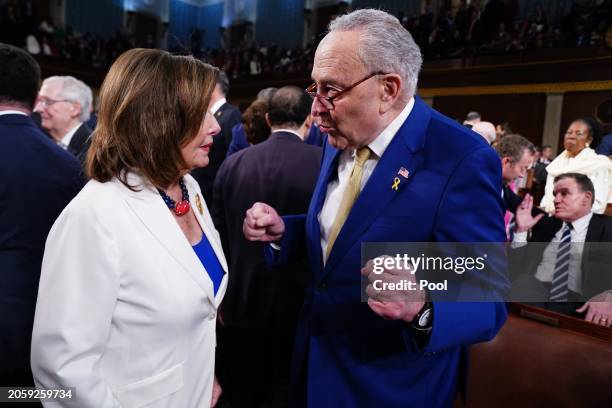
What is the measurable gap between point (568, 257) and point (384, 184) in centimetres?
185

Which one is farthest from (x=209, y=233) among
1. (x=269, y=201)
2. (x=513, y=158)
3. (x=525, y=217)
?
(x=513, y=158)

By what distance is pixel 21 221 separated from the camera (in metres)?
1.64

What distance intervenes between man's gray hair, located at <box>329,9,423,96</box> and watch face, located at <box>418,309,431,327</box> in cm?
62

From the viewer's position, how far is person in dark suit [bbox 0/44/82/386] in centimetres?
163

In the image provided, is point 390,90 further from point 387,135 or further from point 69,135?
point 69,135

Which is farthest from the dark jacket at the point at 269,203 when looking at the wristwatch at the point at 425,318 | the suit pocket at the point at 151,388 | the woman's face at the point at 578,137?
the woman's face at the point at 578,137

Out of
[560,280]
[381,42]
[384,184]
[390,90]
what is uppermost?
[381,42]

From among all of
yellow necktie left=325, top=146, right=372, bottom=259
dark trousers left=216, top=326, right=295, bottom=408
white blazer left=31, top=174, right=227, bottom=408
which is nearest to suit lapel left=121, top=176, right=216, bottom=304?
white blazer left=31, top=174, right=227, bottom=408

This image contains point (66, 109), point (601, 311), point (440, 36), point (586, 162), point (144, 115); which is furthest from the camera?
point (440, 36)

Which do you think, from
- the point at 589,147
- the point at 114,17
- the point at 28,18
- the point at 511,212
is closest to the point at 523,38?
the point at 589,147

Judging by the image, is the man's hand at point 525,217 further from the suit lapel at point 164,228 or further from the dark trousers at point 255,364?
the suit lapel at point 164,228

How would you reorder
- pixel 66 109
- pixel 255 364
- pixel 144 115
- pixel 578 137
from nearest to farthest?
pixel 144 115 → pixel 255 364 → pixel 66 109 → pixel 578 137

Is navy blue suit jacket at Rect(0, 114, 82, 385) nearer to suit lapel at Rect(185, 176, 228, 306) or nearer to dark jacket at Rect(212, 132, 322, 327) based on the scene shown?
suit lapel at Rect(185, 176, 228, 306)

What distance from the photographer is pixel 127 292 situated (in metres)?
1.13
